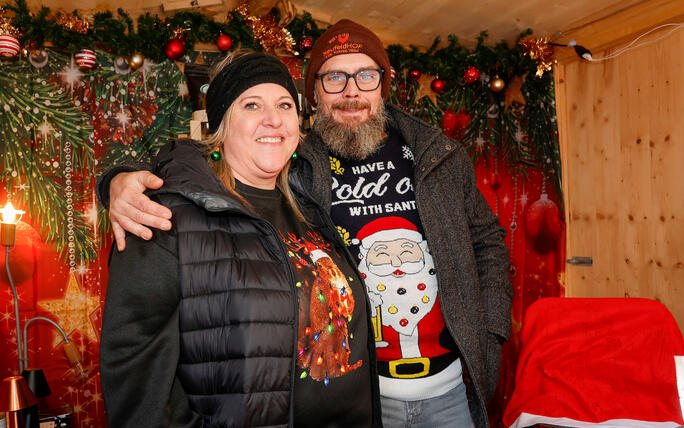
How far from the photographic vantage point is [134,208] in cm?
106

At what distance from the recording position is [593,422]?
2047 millimetres

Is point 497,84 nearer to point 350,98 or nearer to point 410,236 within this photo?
point 350,98

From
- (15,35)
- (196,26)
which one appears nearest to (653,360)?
(196,26)

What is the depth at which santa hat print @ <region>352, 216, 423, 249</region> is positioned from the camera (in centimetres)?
168

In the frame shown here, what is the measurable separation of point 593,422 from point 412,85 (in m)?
2.57

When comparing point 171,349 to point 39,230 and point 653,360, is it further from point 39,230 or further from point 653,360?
point 39,230

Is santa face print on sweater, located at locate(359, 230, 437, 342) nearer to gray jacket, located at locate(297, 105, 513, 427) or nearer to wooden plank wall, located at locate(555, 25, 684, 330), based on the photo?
gray jacket, located at locate(297, 105, 513, 427)

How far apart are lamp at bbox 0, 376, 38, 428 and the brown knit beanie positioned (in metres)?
2.05

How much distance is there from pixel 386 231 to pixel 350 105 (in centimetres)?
51

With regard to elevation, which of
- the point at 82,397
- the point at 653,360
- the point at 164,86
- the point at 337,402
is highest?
the point at 164,86

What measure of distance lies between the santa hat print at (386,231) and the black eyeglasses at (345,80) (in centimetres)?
54

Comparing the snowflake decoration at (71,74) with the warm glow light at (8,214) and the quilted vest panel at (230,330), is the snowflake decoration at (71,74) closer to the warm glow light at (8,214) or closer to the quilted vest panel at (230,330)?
the warm glow light at (8,214)

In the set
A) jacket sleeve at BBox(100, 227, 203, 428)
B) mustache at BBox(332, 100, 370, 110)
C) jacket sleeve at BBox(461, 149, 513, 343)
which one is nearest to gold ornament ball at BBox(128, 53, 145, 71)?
mustache at BBox(332, 100, 370, 110)

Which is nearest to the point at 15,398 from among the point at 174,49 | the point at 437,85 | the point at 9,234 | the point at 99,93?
the point at 9,234
